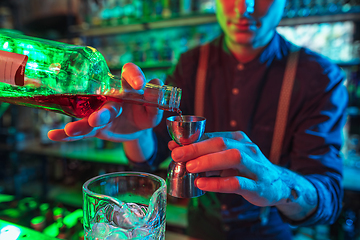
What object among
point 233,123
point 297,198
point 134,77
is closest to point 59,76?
point 134,77

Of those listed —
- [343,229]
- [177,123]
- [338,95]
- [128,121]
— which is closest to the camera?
[177,123]

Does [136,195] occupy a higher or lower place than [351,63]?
lower

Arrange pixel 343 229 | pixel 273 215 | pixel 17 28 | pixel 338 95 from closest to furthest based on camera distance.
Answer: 1. pixel 338 95
2. pixel 273 215
3. pixel 343 229
4. pixel 17 28

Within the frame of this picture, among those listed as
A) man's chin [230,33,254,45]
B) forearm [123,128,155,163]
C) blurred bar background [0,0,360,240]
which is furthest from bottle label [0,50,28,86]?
blurred bar background [0,0,360,240]

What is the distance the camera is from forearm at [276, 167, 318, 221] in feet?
2.33

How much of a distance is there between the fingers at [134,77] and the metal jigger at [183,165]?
0.33ft

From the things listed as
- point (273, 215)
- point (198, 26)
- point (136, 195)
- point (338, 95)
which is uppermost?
point (198, 26)

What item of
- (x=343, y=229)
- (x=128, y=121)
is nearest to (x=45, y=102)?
(x=128, y=121)

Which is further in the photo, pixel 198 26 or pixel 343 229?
pixel 198 26

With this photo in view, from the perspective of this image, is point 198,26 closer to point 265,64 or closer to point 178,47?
point 178,47

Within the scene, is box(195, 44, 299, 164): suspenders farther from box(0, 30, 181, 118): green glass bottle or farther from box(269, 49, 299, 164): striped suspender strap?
box(0, 30, 181, 118): green glass bottle

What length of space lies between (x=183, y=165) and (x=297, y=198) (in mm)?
409

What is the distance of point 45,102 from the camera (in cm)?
67

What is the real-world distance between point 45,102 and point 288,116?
1.03 metres
